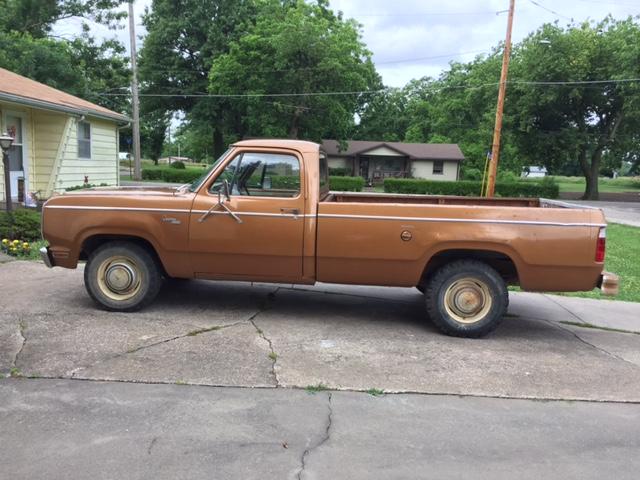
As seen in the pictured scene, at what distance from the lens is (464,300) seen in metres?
5.68

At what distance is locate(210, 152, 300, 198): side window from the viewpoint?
584 cm

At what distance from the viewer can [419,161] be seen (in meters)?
51.2

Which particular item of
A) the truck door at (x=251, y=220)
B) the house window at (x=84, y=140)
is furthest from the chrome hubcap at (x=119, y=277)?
the house window at (x=84, y=140)

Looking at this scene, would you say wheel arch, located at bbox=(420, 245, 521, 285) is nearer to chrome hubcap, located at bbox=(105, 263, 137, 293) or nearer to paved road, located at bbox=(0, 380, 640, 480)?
paved road, located at bbox=(0, 380, 640, 480)

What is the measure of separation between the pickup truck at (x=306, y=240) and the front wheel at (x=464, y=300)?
0.03ft

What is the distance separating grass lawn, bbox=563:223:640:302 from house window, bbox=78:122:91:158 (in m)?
15.2

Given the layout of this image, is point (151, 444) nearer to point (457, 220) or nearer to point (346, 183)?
point (457, 220)

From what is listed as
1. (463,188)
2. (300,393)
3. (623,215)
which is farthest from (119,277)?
→ (463,188)

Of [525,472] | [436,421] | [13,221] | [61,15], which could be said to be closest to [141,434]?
[436,421]

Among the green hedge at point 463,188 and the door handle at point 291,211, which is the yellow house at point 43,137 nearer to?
the door handle at point 291,211

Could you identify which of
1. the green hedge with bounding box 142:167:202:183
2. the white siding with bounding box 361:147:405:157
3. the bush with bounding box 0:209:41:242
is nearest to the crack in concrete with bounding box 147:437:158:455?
the bush with bounding box 0:209:41:242

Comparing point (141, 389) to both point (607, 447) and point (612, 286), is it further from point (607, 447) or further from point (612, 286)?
point (612, 286)

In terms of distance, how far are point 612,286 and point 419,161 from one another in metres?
46.8

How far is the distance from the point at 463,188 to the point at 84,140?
26.1 m
